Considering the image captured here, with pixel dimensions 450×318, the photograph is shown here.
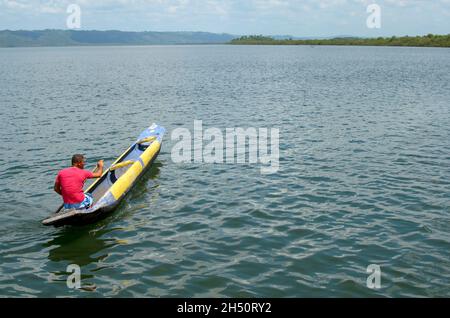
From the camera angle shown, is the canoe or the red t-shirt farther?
the red t-shirt

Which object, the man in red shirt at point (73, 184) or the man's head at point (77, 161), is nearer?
the man in red shirt at point (73, 184)

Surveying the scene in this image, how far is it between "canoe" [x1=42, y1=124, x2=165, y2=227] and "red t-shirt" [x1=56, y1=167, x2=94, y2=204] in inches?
19.5

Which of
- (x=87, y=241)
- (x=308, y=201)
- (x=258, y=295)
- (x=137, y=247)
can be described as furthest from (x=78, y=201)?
(x=308, y=201)

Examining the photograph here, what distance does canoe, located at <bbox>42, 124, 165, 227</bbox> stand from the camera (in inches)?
606

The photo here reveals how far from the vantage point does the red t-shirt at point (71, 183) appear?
1548 centimetres

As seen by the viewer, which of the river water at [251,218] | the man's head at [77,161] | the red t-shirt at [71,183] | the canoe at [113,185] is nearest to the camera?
the river water at [251,218]

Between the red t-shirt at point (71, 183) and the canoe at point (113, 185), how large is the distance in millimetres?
496

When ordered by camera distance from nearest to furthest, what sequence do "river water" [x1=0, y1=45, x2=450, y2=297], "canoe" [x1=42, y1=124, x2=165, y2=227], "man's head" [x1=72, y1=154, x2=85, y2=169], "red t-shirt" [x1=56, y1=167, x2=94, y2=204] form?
"river water" [x1=0, y1=45, x2=450, y2=297] < "canoe" [x1=42, y1=124, x2=165, y2=227] < "red t-shirt" [x1=56, y1=167, x2=94, y2=204] < "man's head" [x1=72, y1=154, x2=85, y2=169]

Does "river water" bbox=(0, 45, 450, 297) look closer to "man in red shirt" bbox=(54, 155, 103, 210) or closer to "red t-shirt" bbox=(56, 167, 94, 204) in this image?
"man in red shirt" bbox=(54, 155, 103, 210)

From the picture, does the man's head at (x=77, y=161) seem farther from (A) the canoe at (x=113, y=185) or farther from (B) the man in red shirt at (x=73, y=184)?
(A) the canoe at (x=113, y=185)

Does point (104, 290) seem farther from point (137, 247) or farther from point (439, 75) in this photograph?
point (439, 75)

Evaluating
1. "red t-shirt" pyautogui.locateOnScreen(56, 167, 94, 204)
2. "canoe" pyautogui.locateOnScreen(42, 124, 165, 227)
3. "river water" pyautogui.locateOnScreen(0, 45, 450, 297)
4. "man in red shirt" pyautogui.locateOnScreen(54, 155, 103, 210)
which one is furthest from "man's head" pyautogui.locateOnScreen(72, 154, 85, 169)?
"river water" pyautogui.locateOnScreen(0, 45, 450, 297)

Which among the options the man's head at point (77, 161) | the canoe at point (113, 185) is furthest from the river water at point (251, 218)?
the man's head at point (77, 161)
